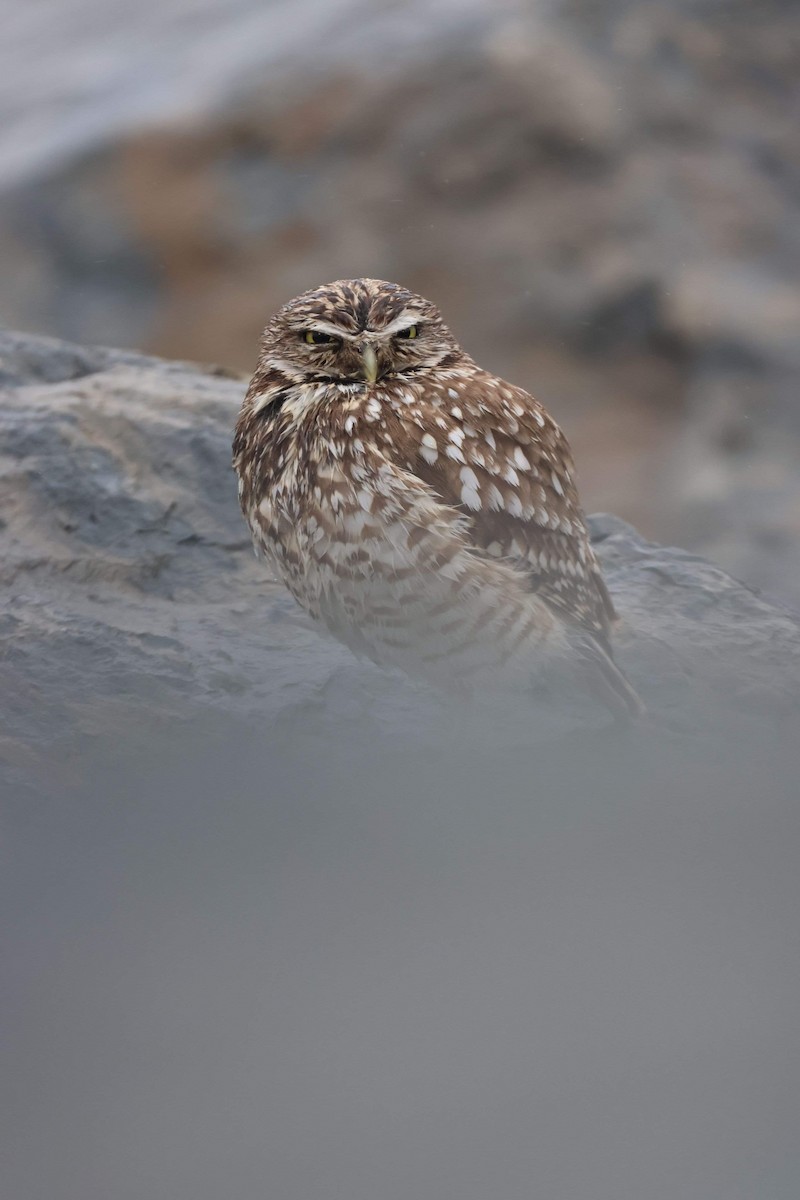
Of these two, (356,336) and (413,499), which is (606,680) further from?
(356,336)

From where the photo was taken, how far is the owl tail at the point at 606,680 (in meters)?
2.58

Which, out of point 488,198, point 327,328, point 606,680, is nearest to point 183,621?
point 327,328

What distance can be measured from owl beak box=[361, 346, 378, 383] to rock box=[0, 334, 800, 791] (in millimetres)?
700

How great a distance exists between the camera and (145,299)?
19.1 feet

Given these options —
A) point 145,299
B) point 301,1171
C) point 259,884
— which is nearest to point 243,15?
point 145,299

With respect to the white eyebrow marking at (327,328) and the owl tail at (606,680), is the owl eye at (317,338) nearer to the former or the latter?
the white eyebrow marking at (327,328)

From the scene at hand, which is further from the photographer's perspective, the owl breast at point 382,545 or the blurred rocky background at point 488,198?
the blurred rocky background at point 488,198

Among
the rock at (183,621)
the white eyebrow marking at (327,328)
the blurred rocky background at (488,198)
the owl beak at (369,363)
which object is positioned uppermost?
the blurred rocky background at (488,198)

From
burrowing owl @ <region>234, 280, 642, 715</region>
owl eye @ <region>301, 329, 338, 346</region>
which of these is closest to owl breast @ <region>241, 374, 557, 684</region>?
burrowing owl @ <region>234, 280, 642, 715</region>

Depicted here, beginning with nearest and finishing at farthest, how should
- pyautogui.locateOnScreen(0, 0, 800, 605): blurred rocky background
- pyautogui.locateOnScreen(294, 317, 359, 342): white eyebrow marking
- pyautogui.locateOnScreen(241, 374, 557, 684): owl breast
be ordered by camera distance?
pyautogui.locateOnScreen(241, 374, 557, 684): owl breast
pyautogui.locateOnScreen(294, 317, 359, 342): white eyebrow marking
pyautogui.locateOnScreen(0, 0, 800, 605): blurred rocky background

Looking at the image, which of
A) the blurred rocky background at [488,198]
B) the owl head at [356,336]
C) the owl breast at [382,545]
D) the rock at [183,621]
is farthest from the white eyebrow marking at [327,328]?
the blurred rocky background at [488,198]

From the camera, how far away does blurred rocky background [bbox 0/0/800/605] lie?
551cm

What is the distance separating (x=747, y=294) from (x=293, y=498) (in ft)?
12.2

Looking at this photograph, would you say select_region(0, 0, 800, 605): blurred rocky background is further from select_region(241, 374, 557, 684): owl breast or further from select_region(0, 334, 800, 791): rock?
select_region(241, 374, 557, 684): owl breast
